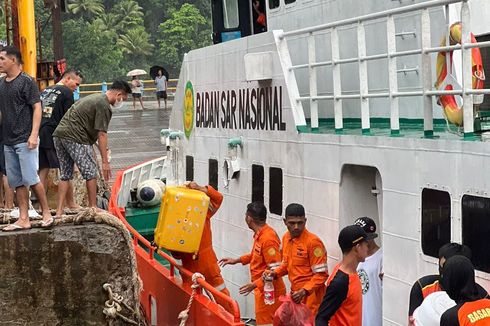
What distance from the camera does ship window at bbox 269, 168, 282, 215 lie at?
31.7 feet

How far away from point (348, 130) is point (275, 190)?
4.52ft

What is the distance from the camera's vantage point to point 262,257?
8977 millimetres

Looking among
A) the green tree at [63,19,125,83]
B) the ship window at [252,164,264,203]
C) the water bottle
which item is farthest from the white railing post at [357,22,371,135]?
the green tree at [63,19,125,83]

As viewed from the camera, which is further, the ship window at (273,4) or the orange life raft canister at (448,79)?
the ship window at (273,4)

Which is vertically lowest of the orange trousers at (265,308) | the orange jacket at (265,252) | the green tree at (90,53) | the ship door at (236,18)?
the orange trousers at (265,308)

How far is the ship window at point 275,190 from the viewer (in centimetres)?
965

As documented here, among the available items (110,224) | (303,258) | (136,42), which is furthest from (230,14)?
(136,42)

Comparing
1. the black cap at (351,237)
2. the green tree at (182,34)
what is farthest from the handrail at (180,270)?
the green tree at (182,34)

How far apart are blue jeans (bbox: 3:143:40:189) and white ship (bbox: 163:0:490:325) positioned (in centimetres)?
240

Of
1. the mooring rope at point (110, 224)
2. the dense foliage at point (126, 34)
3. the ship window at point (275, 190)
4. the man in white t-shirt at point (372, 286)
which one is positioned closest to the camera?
the man in white t-shirt at point (372, 286)

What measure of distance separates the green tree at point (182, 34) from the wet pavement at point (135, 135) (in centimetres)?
2343

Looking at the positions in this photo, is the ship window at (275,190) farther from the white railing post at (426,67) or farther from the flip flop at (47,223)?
the white railing post at (426,67)

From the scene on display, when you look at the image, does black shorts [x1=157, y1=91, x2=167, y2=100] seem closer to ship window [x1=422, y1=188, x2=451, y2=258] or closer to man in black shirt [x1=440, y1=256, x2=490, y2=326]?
ship window [x1=422, y1=188, x2=451, y2=258]

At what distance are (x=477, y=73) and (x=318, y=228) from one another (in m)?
2.36
